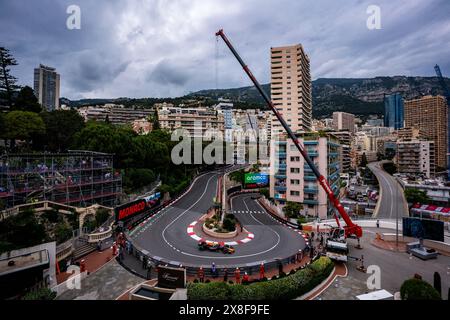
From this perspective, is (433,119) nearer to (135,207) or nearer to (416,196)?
(416,196)

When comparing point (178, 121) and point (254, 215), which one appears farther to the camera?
point (178, 121)

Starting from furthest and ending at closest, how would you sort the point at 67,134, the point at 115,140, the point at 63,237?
the point at 67,134 < the point at 115,140 < the point at 63,237

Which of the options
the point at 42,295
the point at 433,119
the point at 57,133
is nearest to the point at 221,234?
the point at 42,295

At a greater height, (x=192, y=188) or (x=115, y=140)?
(x=115, y=140)

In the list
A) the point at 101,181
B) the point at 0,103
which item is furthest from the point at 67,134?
the point at 101,181

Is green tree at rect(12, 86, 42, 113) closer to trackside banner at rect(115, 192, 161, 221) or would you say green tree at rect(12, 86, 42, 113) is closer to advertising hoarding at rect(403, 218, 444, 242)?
trackside banner at rect(115, 192, 161, 221)
